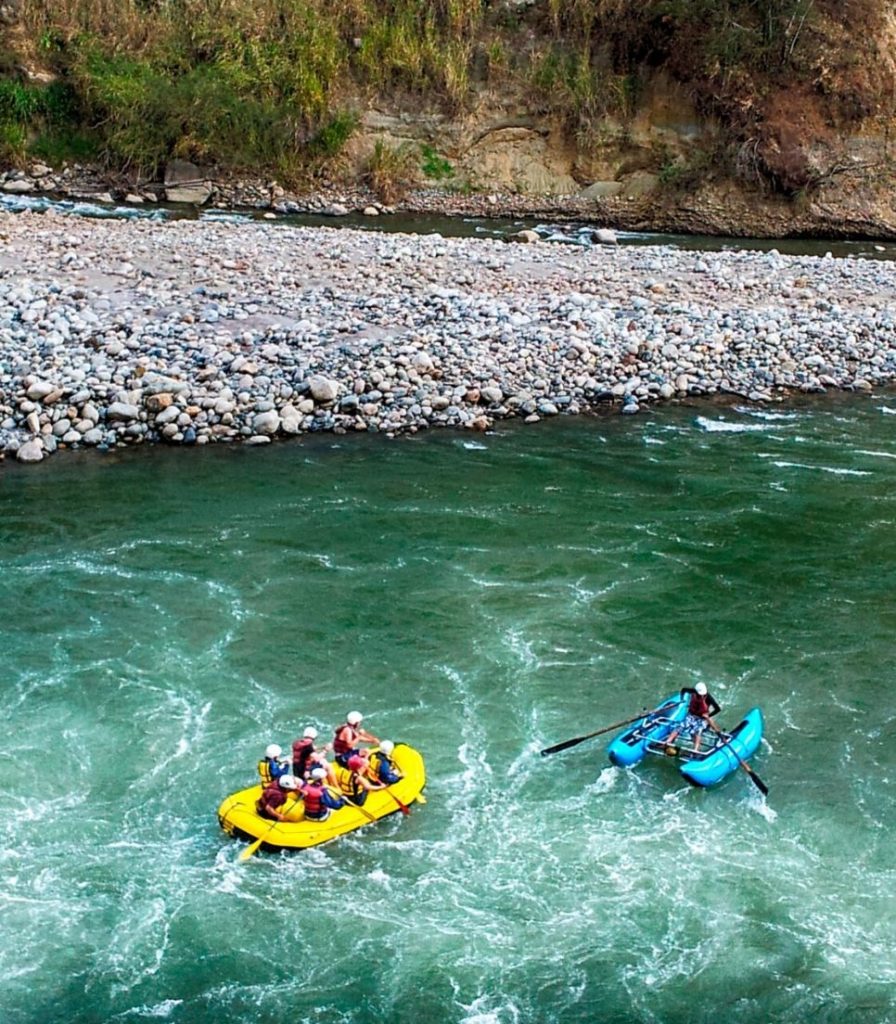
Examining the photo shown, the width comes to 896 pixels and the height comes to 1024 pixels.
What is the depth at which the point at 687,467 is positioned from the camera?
16.5 m

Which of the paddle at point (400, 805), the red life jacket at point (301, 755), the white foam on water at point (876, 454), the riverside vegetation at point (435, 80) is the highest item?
the riverside vegetation at point (435, 80)

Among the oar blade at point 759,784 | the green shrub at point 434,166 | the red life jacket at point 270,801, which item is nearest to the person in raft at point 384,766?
the red life jacket at point 270,801

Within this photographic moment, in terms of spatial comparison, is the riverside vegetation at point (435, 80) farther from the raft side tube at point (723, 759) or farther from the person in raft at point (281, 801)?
the person in raft at point (281, 801)

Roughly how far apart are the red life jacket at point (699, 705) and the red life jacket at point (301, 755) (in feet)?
10.6

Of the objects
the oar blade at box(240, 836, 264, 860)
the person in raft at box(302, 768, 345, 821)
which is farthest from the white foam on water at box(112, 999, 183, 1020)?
the person in raft at box(302, 768, 345, 821)

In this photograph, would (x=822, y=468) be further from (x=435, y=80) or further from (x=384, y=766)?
(x=435, y=80)

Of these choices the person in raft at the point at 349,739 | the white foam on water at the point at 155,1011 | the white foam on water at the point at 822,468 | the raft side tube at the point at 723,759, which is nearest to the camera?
the white foam on water at the point at 155,1011

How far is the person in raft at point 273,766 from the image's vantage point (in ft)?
32.4

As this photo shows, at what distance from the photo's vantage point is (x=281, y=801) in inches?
384

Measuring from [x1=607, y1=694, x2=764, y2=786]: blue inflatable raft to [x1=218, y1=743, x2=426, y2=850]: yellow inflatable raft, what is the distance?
1.71 m

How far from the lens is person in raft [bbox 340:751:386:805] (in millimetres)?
10023

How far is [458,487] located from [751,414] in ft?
16.2

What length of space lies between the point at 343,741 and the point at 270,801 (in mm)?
895

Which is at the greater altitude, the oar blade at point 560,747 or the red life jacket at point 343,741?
the red life jacket at point 343,741
